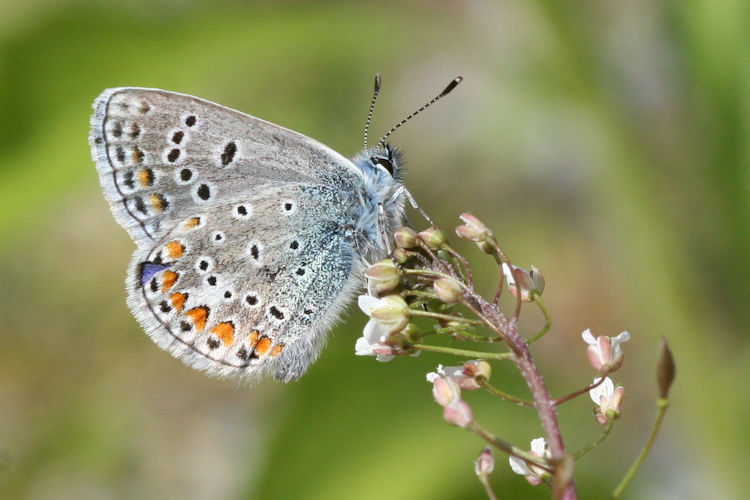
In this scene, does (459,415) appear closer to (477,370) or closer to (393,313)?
(477,370)

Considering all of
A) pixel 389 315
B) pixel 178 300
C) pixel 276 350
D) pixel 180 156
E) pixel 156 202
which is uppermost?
pixel 180 156

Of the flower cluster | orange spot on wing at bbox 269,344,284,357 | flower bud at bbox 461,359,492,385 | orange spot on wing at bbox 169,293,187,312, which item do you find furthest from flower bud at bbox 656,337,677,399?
orange spot on wing at bbox 169,293,187,312

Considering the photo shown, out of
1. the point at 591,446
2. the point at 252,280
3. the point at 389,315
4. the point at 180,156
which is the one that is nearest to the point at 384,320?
the point at 389,315

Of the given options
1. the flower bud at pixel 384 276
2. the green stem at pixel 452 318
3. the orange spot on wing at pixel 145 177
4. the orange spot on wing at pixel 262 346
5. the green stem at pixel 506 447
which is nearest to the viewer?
the green stem at pixel 506 447

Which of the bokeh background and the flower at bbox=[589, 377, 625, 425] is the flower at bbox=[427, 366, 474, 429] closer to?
the flower at bbox=[589, 377, 625, 425]

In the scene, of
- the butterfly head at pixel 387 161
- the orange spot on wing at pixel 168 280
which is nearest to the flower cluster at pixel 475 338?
the butterfly head at pixel 387 161

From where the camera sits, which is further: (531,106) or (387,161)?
(531,106)

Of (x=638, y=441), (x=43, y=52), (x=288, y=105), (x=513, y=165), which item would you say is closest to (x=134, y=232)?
(x=43, y=52)

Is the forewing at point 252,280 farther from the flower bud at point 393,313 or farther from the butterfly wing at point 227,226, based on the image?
the flower bud at point 393,313

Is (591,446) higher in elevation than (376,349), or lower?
lower
